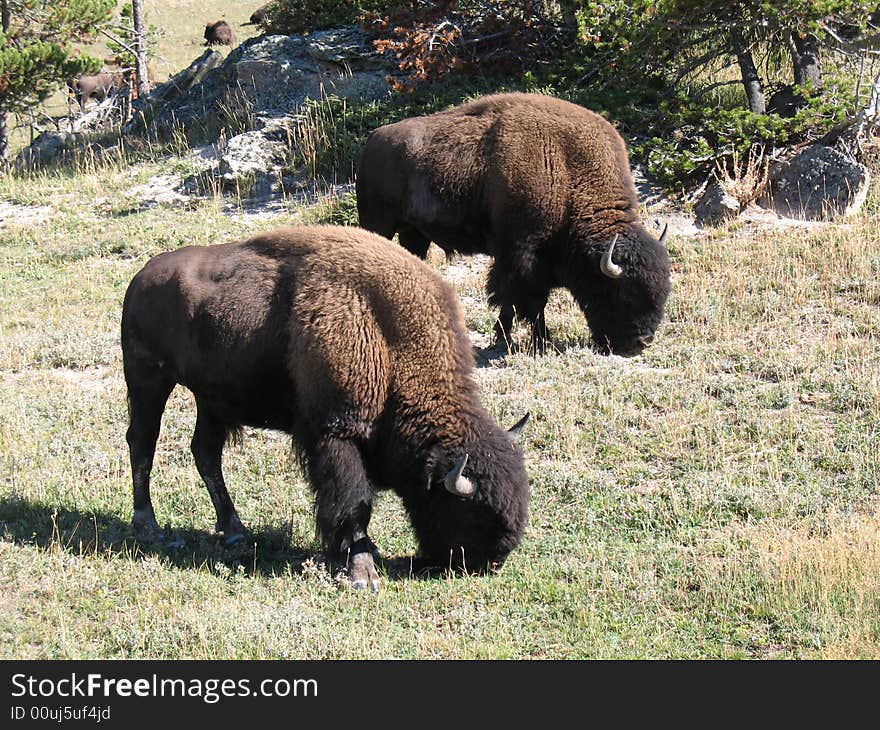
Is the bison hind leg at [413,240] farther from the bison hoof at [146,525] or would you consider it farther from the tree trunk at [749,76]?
the tree trunk at [749,76]

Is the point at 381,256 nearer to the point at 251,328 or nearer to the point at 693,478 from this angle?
the point at 251,328

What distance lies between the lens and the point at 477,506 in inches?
249

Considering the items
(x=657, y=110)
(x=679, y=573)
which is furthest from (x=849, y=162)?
(x=679, y=573)

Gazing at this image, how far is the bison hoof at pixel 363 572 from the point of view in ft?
21.3

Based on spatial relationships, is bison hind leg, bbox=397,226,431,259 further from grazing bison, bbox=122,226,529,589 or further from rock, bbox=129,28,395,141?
rock, bbox=129,28,395,141

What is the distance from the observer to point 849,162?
1380cm

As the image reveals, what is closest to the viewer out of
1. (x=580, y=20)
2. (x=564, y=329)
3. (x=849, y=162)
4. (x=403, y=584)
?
(x=403, y=584)

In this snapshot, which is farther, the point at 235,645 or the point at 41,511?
the point at 41,511

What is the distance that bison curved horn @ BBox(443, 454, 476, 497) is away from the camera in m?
6.16

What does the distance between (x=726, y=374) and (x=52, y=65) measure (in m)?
18.0

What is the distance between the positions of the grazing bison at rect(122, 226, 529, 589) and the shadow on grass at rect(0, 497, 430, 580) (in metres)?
0.46

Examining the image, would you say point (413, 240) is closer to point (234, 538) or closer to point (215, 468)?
point (215, 468)

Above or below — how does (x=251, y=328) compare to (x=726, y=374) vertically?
above

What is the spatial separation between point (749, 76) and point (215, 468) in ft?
37.8
